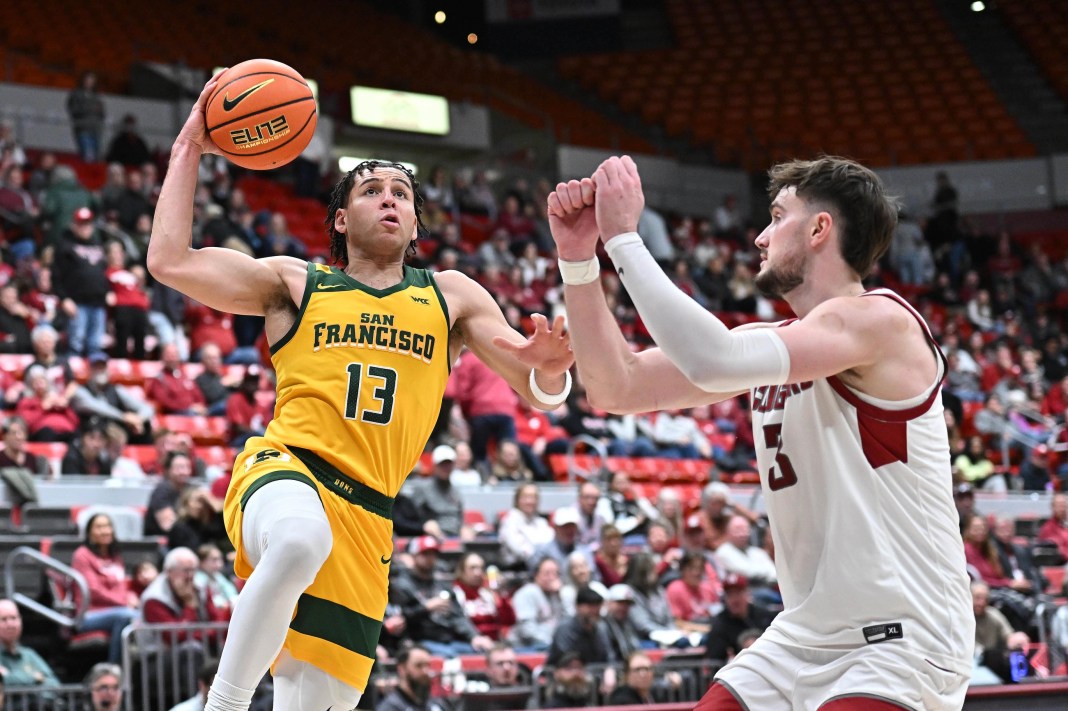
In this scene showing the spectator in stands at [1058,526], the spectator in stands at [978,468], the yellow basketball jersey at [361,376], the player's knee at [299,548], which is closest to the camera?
the player's knee at [299,548]

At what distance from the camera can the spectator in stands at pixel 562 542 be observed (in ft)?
38.9

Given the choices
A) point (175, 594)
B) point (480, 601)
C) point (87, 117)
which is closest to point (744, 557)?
point (480, 601)

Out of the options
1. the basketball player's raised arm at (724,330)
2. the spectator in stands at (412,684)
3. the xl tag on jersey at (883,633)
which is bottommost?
the spectator in stands at (412,684)

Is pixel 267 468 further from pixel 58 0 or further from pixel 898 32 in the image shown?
pixel 898 32

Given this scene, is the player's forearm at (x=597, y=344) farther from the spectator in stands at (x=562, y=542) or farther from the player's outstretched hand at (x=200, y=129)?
the spectator in stands at (x=562, y=542)

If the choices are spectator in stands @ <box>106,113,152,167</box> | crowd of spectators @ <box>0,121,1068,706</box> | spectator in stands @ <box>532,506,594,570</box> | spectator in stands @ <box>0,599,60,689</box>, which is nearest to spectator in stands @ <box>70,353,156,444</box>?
crowd of spectators @ <box>0,121,1068,706</box>

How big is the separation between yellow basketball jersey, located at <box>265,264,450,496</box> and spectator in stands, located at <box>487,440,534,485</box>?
9229 mm

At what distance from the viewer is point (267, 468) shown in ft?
15.2

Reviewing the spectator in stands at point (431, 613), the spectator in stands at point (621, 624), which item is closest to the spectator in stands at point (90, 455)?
the spectator in stands at point (431, 613)

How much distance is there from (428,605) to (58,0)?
53.7 feet

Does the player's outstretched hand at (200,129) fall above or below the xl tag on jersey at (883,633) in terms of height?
above

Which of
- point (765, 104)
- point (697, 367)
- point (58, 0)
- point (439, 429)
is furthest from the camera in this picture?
point (765, 104)

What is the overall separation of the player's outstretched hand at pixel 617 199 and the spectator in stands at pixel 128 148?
1630cm

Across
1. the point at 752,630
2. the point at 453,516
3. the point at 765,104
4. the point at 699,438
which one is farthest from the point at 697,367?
the point at 765,104
